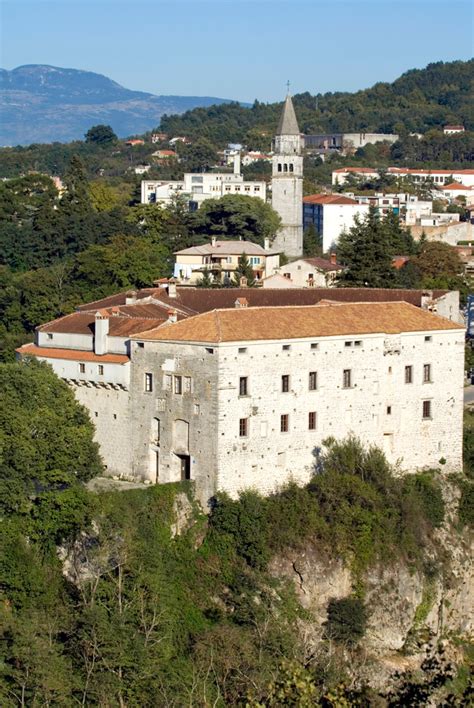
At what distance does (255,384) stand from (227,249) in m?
28.2

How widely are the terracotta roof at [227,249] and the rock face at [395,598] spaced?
2515 centimetres

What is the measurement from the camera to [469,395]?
176 ft

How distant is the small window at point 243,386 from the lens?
3809cm

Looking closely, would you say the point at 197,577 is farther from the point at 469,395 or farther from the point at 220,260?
the point at 220,260

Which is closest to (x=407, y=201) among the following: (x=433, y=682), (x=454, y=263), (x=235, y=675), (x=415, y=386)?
(x=454, y=263)

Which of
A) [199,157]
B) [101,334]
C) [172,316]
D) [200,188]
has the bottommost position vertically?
[101,334]

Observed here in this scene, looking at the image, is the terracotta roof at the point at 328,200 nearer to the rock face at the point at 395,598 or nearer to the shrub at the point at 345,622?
the rock face at the point at 395,598

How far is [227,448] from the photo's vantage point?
38.0 meters

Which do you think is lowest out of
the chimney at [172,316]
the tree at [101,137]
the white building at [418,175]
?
the chimney at [172,316]

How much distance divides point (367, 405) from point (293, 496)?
3.92m

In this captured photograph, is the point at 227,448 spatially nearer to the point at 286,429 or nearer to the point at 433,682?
the point at 286,429

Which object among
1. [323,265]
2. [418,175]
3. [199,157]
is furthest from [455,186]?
[323,265]

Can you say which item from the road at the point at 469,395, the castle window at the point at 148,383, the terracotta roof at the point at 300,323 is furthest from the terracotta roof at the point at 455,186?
the castle window at the point at 148,383

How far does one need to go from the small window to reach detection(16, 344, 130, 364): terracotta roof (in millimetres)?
3817
